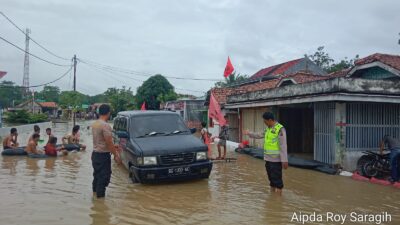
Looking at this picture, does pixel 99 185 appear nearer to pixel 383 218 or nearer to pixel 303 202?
pixel 303 202

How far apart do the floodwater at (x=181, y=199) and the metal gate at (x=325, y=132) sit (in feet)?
4.72

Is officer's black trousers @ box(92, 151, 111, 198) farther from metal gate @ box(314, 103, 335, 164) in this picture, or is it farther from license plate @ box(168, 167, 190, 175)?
metal gate @ box(314, 103, 335, 164)

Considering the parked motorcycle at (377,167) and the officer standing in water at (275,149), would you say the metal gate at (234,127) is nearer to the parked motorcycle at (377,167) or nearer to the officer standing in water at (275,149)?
the parked motorcycle at (377,167)

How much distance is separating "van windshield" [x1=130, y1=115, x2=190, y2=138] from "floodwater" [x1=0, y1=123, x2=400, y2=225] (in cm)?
128

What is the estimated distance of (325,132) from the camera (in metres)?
12.7

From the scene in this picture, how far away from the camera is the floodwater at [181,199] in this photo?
6.09m

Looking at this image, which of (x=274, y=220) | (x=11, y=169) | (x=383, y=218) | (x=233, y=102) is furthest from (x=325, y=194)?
(x=233, y=102)

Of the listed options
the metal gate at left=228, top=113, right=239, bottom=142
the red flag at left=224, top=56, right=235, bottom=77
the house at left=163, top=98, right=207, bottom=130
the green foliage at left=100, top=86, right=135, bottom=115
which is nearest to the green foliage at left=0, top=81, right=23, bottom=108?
the green foliage at left=100, top=86, right=135, bottom=115

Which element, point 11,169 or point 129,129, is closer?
point 129,129

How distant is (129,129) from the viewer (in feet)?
31.3

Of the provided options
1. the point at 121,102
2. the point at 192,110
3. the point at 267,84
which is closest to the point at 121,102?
the point at 121,102

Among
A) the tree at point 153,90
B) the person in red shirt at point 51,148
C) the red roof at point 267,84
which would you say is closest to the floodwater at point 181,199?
the person in red shirt at point 51,148

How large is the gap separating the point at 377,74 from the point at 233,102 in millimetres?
6929

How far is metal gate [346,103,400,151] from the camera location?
1212 cm
